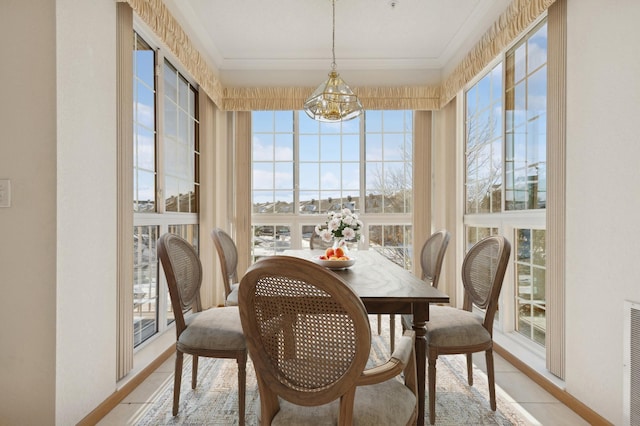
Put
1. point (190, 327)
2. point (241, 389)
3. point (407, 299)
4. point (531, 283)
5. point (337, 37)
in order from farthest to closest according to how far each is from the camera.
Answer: point (337, 37)
point (531, 283)
point (190, 327)
point (241, 389)
point (407, 299)

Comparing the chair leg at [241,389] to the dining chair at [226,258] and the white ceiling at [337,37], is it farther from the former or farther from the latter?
the white ceiling at [337,37]

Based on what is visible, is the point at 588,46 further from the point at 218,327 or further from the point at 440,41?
the point at 218,327

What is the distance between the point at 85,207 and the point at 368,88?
326 cm

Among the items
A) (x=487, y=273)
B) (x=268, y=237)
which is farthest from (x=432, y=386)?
(x=268, y=237)

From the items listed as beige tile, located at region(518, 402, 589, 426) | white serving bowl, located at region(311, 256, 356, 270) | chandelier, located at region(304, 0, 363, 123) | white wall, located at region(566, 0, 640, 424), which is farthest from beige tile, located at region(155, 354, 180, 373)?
white wall, located at region(566, 0, 640, 424)

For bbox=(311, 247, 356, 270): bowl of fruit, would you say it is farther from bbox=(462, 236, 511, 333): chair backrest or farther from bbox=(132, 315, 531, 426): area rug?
bbox=(132, 315, 531, 426): area rug

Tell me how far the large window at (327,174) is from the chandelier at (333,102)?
1684 mm

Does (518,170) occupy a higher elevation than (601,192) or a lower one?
higher

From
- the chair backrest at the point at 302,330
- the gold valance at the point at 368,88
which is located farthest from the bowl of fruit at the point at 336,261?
the gold valance at the point at 368,88

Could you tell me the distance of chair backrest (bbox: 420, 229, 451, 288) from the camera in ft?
8.59

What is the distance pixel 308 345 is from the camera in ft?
3.43
